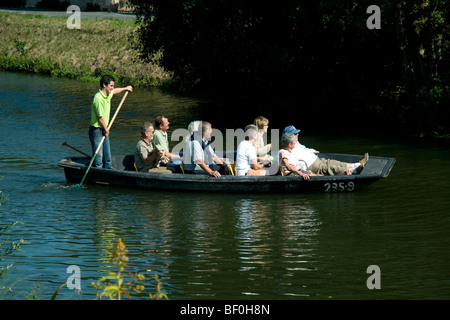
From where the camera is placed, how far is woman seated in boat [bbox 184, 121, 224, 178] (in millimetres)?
13234

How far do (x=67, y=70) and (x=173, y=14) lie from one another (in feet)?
44.9

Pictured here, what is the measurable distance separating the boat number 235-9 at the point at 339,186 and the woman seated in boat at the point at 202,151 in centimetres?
187

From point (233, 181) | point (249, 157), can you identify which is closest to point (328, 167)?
point (249, 157)

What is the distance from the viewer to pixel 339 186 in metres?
13.3

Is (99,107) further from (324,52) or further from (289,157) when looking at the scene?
(324,52)

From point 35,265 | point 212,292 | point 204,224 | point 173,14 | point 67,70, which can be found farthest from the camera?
point 67,70

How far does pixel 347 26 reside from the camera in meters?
20.5

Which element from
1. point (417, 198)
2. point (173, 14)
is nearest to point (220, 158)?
point (417, 198)

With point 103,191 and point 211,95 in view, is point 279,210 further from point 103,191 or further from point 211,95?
point 211,95

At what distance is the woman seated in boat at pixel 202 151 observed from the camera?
13.2 meters

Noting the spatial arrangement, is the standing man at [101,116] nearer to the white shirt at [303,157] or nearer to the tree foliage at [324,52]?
the white shirt at [303,157]

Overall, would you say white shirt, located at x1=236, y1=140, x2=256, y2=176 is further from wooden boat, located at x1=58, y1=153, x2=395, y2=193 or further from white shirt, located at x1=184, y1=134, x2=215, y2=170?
white shirt, located at x1=184, y1=134, x2=215, y2=170

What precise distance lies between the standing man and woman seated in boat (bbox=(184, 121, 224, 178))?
4.83 feet

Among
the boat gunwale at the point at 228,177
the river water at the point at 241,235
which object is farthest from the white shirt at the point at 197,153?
the river water at the point at 241,235
